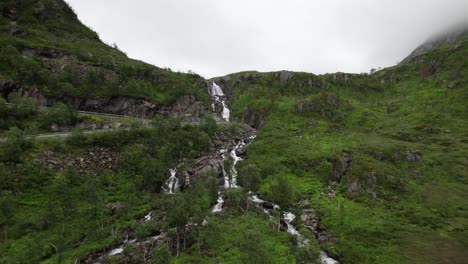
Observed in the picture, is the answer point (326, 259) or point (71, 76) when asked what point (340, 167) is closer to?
point (326, 259)

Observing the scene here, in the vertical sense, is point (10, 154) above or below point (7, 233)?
above

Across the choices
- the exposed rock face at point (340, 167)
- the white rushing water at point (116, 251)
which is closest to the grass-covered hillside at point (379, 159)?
the exposed rock face at point (340, 167)

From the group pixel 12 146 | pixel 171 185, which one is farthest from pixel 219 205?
pixel 12 146

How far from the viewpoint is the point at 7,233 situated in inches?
2213

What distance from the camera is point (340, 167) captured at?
9519 centimetres

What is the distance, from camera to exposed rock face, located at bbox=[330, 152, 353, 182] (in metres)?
92.4

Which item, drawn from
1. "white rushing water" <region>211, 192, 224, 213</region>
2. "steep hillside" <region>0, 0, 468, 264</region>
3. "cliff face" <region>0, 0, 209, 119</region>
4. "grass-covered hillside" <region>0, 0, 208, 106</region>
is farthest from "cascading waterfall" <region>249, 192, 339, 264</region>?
"grass-covered hillside" <region>0, 0, 208, 106</region>

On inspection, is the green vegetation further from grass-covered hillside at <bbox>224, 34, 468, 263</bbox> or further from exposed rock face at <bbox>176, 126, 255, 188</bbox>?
grass-covered hillside at <bbox>224, 34, 468, 263</bbox>

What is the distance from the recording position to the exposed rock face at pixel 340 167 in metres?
92.4

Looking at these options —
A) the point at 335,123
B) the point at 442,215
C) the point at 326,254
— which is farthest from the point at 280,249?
the point at 335,123

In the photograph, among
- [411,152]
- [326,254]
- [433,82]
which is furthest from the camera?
[433,82]

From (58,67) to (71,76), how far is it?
910 cm

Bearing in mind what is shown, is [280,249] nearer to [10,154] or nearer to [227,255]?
[227,255]

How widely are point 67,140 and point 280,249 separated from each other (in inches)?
2944
